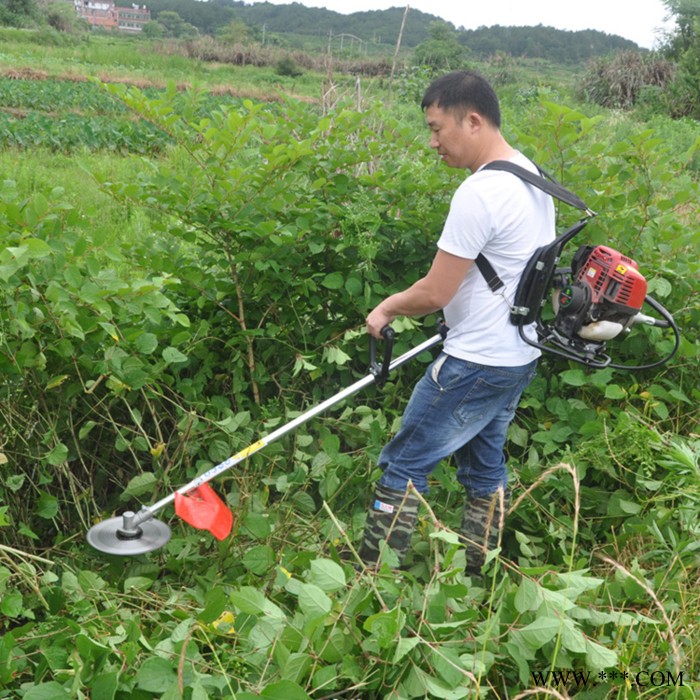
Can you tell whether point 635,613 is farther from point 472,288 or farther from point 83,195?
point 83,195

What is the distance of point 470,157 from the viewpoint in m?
2.94

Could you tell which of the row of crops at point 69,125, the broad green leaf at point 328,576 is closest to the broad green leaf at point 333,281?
the broad green leaf at point 328,576

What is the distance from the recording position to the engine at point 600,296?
9.47 ft

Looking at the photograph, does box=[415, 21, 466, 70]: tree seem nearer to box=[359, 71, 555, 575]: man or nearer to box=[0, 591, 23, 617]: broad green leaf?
box=[359, 71, 555, 575]: man

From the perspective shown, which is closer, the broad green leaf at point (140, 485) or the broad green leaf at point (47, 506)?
the broad green leaf at point (47, 506)

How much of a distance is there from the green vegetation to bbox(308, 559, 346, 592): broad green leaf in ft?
0.14

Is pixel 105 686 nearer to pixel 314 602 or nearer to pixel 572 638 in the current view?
pixel 314 602

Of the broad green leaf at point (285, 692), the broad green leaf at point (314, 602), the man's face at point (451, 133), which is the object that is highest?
the man's face at point (451, 133)

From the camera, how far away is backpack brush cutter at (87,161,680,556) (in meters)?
2.89

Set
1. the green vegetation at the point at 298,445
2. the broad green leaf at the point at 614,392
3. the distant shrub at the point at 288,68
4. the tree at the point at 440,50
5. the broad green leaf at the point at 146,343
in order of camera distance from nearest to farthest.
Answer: the green vegetation at the point at 298,445
the broad green leaf at the point at 146,343
the broad green leaf at the point at 614,392
the tree at the point at 440,50
the distant shrub at the point at 288,68

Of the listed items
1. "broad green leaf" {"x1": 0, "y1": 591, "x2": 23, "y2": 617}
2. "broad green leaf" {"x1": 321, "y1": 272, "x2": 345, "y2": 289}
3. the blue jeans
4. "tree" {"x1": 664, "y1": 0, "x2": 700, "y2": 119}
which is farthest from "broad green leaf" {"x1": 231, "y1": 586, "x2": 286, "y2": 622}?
"tree" {"x1": 664, "y1": 0, "x2": 700, "y2": 119}

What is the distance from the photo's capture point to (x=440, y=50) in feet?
68.4

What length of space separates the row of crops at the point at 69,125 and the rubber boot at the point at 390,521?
820cm

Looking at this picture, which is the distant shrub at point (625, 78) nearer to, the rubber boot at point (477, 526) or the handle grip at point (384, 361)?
the rubber boot at point (477, 526)
